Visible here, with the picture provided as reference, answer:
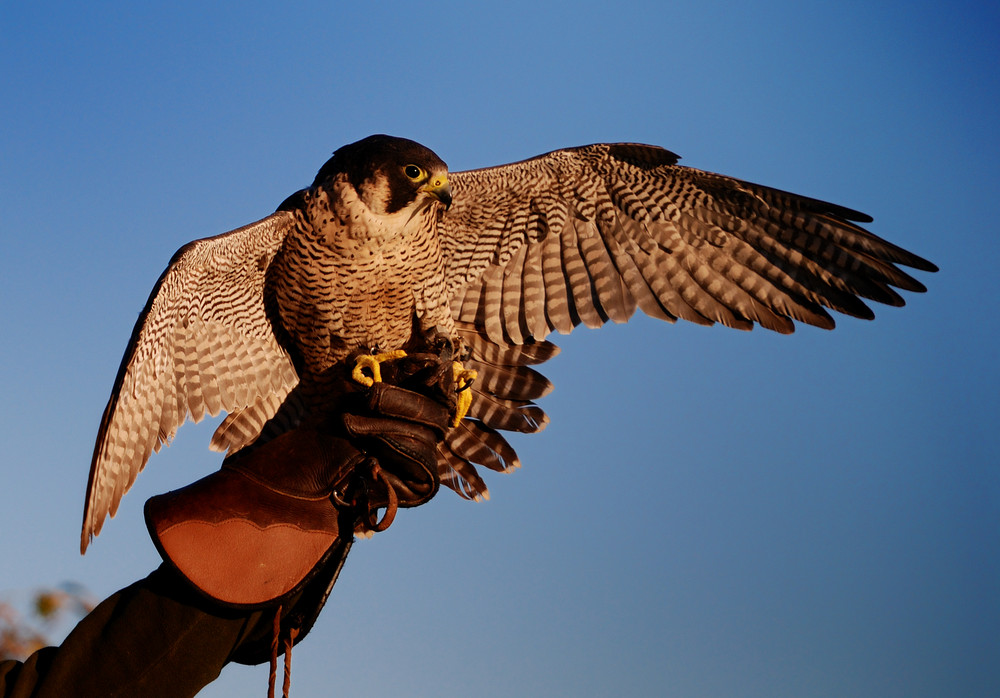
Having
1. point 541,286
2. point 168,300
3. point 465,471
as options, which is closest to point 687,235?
point 541,286

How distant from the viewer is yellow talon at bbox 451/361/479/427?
A: 4.34 metres

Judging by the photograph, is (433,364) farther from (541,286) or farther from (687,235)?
(687,235)

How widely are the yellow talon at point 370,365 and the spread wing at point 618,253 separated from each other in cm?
49

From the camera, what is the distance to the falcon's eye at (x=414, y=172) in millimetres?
4492

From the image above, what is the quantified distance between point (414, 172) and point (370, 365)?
1.05 meters

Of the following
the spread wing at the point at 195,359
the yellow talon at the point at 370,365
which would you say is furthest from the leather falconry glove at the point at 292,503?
the spread wing at the point at 195,359

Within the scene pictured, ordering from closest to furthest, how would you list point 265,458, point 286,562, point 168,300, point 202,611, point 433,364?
point 202,611 < point 286,562 < point 265,458 < point 433,364 < point 168,300

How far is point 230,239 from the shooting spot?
458 centimetres

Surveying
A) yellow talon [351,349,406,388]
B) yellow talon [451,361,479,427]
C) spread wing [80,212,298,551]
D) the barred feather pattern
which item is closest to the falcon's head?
the barred feather pattern

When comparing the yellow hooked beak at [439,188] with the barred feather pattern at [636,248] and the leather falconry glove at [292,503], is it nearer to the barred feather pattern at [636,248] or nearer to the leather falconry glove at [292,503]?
the barred feather pattern at [636,248]

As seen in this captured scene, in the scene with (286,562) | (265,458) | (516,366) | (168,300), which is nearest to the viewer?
(286,562)

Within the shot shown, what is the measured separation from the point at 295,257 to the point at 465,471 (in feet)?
4.85

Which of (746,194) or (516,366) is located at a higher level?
(746,194)

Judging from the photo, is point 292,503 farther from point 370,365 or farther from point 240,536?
point 370,365
